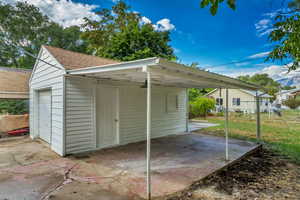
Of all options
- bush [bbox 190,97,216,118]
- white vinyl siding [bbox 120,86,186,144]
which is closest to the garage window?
white vinyl siding [bbox 120,86,186,144]

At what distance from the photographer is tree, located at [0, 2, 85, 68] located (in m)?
15.8

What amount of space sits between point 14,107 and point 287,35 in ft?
37.0

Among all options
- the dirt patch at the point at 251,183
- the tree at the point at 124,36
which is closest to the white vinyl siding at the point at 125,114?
the dirt patch at the point at 251,183

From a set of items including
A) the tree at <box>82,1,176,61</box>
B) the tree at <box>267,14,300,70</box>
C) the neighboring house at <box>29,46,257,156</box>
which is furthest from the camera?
the tree at <box>82,1,176,61</box>

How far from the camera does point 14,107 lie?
8.84m

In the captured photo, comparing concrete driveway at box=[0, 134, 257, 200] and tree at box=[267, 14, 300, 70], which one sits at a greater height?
tree at box=[267, 14, 300, 70]

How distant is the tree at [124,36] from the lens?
45.9 feet

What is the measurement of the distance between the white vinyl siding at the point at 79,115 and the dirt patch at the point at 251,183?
311 cm

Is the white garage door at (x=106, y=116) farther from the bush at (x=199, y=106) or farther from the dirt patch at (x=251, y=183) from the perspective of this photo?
the bush at (x=199, y=106)

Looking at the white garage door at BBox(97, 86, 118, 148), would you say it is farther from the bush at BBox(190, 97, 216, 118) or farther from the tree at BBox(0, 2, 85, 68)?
the tree at BBox(0, 2, 85, 68)

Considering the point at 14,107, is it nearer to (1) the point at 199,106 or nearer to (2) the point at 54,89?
(2) the point at 54,89

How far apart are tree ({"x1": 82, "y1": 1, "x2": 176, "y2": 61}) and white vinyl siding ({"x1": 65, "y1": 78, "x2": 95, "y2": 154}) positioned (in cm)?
905

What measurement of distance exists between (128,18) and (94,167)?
15607 mm

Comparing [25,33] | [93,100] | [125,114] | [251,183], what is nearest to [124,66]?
[93,100]
